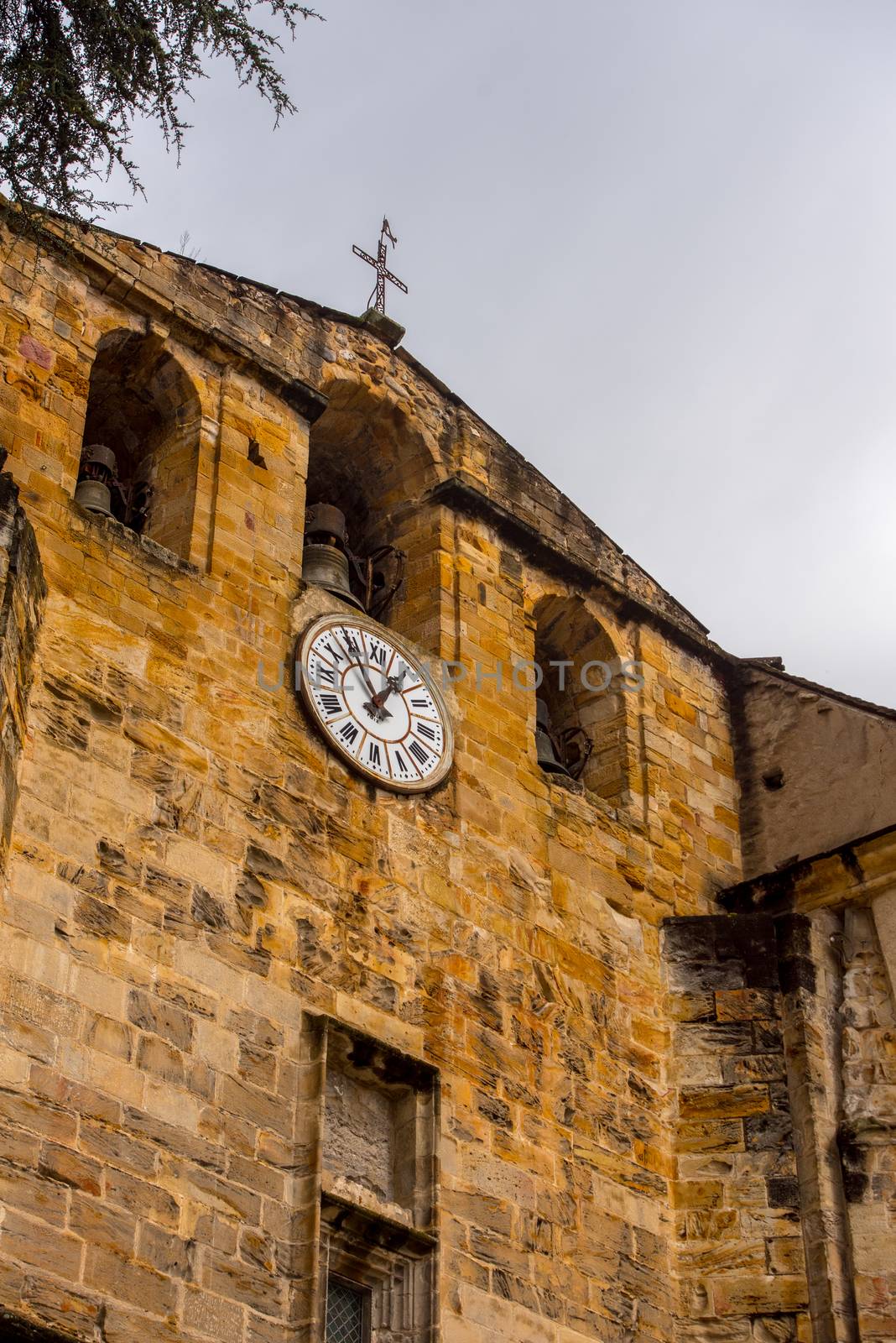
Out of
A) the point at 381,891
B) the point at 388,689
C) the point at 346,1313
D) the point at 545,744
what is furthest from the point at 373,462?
the point at 346,1313

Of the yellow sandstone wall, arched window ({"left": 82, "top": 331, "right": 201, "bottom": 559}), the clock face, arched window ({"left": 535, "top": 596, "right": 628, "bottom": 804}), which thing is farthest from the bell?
arched window ({"left": 82, "top": 331, "right": 201, "bottom": 559})

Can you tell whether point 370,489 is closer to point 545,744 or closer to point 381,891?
point 545,744

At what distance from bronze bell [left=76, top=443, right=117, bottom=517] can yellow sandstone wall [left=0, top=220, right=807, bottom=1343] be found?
1.38ft

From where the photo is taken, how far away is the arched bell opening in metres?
16.5

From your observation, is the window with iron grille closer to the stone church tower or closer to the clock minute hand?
the stone church tower

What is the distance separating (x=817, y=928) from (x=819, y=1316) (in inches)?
98.3

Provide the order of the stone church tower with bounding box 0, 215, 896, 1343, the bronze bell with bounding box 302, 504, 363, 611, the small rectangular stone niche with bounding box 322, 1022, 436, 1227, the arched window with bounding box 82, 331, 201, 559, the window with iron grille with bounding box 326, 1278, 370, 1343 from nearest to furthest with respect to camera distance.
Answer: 1. the stone church tower with bounding box 0, 215, 896, 1343
2. the window with iron grille with bounding box 326, 1278, 370, 1343
3. the small rectangular stone niche with bounding box 322, 1022, 436, 1227
4. the arched window with bounding box 82, 331, 201, 559
5. the bronze bell with bounding box 302, 504, 363, 611

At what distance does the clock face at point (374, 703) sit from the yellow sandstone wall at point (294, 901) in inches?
6.0

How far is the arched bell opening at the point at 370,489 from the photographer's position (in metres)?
16.5

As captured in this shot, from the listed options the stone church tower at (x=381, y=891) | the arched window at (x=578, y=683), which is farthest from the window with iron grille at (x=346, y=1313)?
the arched window at (x=578, y=683)

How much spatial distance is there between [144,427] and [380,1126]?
14.5ft

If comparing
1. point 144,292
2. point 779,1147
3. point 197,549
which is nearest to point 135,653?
point 197,549

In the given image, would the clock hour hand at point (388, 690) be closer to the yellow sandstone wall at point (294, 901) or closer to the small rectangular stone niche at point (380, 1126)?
the yellow sandstone wall at point (294, 901)

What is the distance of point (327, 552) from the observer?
15.9 meters
